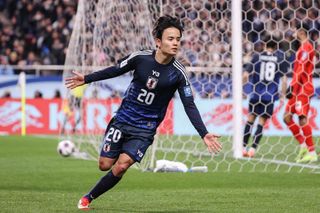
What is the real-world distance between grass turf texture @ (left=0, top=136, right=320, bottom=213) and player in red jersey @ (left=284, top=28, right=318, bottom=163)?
2.15m

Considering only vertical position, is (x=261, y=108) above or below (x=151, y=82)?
below

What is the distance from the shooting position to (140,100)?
761cm

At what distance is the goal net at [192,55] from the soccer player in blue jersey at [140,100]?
158 inches

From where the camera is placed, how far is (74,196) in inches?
340

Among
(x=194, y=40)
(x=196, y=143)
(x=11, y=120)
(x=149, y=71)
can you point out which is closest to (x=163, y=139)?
(x=196, y=143)

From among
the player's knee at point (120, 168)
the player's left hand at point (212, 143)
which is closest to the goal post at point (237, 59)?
the player's knee at point (120, 168)

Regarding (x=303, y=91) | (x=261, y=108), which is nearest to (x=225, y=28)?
(x=261, y=108)

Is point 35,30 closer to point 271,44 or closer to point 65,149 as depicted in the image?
point 65,149

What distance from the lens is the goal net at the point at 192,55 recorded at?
12.9 m

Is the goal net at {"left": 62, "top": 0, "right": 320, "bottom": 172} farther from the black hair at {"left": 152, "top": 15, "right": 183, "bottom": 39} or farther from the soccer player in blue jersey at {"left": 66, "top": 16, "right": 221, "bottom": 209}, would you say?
the black hair at {"left": 152, "top": 15, "right": 183, "bottom": 39}

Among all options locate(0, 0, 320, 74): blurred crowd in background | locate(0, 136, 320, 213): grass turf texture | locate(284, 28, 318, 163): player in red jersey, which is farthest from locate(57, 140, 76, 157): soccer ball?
locate(284, 28, 318, 163): player in red jersey

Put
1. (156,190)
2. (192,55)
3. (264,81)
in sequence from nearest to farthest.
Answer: (156,190) → (264,81) → (192,55)

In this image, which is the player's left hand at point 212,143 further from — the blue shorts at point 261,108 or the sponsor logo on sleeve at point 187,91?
the blue shorts at point 261,108

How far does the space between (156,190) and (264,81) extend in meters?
5.11
